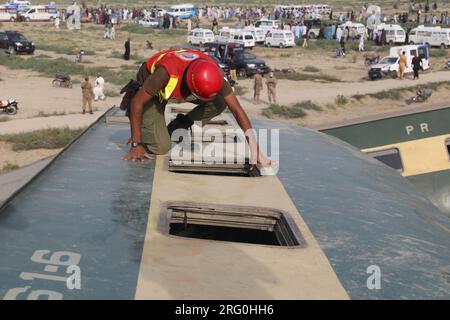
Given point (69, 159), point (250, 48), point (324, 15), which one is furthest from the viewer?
point (324, 15)

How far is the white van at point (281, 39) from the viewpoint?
51.5 metres

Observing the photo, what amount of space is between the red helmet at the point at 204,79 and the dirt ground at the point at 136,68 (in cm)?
935

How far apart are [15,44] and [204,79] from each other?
127ft

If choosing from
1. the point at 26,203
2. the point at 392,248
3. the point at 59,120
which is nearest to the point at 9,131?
the point at 59,120

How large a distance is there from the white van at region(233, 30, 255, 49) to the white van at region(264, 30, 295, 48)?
2.52 metres

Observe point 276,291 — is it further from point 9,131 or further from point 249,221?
point 9,131

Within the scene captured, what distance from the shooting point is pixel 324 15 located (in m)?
80.1

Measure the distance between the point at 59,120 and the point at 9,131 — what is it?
2127 millimetres

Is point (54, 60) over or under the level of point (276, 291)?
under

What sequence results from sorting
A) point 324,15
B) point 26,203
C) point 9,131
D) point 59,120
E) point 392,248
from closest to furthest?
1. point 392,248
2. point 26,203
3. point 9,131
4. point 59,120
5. point 324,15

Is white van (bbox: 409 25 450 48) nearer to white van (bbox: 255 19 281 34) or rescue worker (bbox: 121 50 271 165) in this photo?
white van (bbox: 255 19 281 34)

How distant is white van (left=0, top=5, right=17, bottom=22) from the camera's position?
2635 inches

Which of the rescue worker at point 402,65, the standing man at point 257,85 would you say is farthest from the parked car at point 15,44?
the rescue worker at point 402,65

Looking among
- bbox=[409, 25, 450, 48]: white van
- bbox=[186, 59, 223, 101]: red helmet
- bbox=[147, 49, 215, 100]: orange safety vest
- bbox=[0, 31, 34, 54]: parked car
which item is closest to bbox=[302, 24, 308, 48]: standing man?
bbox=[409, 25, 450, 48]: white van
